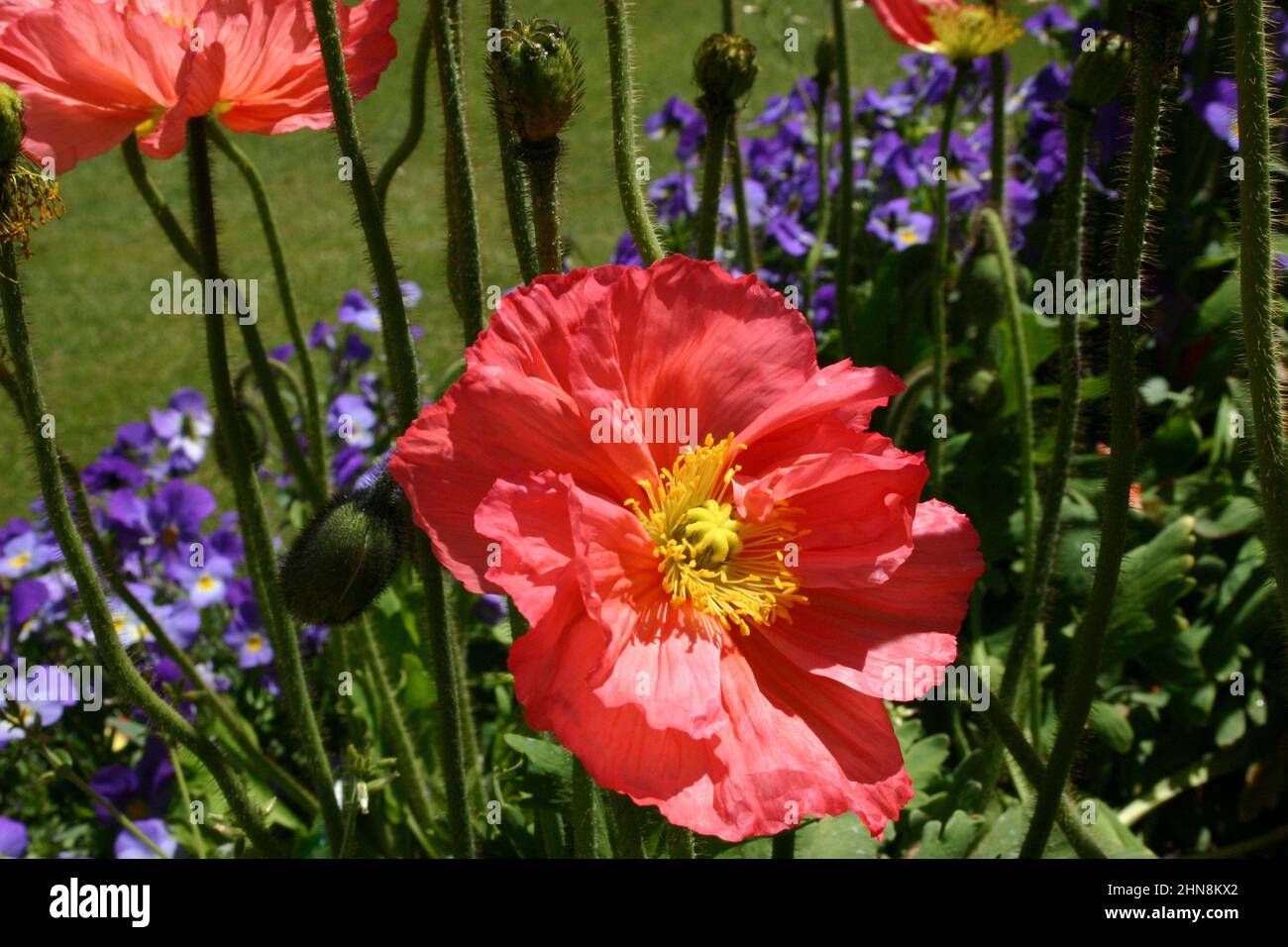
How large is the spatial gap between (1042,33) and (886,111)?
0.46 meters

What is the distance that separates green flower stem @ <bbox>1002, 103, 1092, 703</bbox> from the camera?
53.2 inches

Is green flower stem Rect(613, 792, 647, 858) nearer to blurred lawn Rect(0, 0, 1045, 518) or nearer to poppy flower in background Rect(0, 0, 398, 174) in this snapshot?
poppy flower in background Rect(0, 0, 398, 174)

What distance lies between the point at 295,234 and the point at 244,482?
4972mm

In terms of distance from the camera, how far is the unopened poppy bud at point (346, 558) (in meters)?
1.07

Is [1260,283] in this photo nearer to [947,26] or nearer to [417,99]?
[417,99]

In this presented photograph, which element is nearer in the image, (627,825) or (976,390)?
(627,825)

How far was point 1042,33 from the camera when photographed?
328cm

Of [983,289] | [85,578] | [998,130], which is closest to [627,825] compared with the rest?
[85,578]

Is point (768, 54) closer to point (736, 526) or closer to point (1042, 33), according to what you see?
point (1042, 33)

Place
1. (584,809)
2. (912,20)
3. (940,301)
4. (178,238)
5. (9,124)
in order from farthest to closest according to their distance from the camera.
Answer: (912,20), (940,301), (178,238), (584,809), (9,124)

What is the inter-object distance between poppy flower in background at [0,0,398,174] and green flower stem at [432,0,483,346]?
0.13 metres

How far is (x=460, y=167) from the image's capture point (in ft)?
3.34
